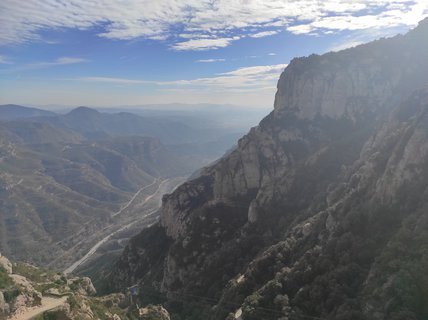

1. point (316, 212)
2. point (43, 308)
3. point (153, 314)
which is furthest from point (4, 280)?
point (316, 212)

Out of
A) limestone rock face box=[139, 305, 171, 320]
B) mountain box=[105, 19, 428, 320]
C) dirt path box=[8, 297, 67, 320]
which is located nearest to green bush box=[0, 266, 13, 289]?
dirt path box=[8, 297, 67, 320]

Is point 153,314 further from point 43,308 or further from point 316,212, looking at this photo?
point 316,212

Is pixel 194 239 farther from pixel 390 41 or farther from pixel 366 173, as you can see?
pixel 390 41

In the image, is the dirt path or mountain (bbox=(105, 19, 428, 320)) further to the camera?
mountain (bbox=(105, 19, 428, 320))

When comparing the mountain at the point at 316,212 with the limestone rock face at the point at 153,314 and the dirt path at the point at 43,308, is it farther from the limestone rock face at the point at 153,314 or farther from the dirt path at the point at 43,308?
the dirt path at the point at 43,308

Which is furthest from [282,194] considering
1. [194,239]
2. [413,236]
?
[413,236]

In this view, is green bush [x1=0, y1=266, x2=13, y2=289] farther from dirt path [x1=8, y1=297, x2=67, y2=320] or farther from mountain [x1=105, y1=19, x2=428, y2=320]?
mountain [x1=105, y1=19, x2=428, y2=320]

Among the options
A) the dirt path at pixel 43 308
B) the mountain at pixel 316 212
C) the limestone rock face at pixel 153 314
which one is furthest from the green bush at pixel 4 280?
the mountain at pixel 316 212
